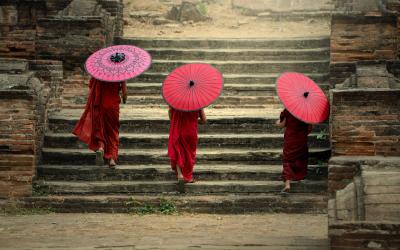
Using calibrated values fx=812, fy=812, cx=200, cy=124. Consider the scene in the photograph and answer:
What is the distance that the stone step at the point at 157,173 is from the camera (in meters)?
9.59

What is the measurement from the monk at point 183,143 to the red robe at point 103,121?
0.80m

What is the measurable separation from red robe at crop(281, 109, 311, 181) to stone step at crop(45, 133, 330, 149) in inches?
36.0

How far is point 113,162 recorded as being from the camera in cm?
977

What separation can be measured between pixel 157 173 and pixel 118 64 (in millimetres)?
1374

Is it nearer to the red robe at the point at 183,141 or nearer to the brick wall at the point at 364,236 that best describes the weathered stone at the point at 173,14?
the red robe at the point at 183,141

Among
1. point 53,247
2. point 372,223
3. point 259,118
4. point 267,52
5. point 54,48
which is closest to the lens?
point 372,223

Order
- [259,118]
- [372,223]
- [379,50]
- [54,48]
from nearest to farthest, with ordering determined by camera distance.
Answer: [372,223] < [259,118] < [379,50] < [54,48]

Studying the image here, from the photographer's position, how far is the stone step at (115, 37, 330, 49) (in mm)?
13609

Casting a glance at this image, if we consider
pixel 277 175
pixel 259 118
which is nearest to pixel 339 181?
pixel 277 175

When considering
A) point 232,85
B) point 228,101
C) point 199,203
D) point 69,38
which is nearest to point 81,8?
→ point 69,38

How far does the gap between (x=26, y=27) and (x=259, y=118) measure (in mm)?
4213

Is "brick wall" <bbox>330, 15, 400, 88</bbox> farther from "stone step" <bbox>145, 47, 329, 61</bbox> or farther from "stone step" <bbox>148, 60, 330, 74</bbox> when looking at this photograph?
"stone step" <bbox>145, 47, 329, 61</bbox>

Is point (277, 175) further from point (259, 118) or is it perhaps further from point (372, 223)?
point (372, 223)

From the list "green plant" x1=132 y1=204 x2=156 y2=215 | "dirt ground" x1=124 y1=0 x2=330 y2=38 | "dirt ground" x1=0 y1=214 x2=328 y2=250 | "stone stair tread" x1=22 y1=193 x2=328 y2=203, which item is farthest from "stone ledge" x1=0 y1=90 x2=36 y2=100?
"dirt ground" x1=124 y1=0 x2=330 y2=38
